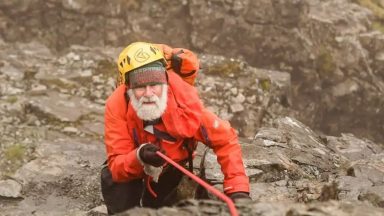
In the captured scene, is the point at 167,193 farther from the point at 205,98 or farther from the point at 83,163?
the point at 205,98

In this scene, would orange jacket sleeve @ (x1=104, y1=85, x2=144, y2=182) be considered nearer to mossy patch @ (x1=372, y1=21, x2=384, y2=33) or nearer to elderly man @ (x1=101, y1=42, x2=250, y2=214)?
elderly man @ (x1=101, y1=42, x2=250, y2=214)

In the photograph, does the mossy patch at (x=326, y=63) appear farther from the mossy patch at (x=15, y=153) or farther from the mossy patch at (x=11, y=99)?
the mossy patch at (x=15, y=153)

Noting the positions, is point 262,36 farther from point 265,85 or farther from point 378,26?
point 378,26

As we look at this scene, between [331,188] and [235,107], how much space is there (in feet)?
27.9

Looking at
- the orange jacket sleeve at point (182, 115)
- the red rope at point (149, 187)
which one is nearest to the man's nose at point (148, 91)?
the orange jacket sleeve at point (182, 115)

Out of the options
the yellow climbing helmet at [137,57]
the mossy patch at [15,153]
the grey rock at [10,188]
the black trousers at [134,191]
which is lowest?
the grey rock at [10,188]

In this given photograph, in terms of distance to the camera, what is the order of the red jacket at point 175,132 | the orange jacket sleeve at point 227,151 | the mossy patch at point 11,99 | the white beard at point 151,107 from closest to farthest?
the white beard at point 151,107, the red jacket at point 175,132, the orange jacket sleeve at point 227,151, the mossy patch at point 11,99

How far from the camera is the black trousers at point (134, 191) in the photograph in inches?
275

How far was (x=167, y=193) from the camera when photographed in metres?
7.51

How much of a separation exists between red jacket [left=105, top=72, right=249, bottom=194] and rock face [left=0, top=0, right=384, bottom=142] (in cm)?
1177

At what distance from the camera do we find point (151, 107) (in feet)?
20.3

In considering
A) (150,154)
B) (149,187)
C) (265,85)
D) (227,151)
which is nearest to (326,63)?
(265,85)

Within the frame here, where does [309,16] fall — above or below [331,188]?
above

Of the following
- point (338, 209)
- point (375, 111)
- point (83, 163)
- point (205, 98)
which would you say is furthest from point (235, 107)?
point (338, 209)
